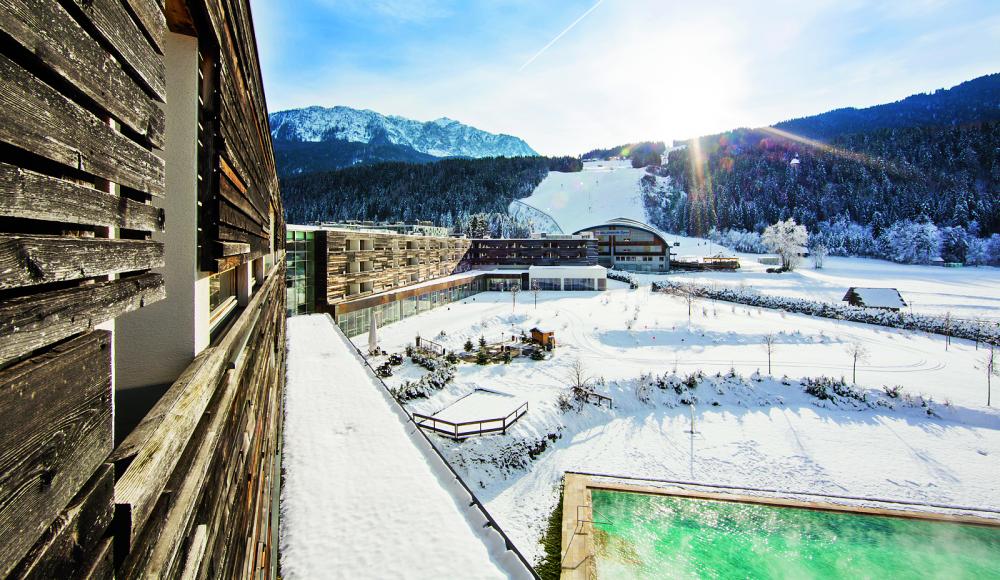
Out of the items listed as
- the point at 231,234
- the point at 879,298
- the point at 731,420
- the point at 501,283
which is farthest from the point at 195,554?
the point at 879,298

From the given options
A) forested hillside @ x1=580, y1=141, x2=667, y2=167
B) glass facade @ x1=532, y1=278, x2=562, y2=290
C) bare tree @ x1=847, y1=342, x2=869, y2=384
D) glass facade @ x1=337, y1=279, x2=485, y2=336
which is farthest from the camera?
forested hillside @ x1=580, y1=141, x2=667, y2=167

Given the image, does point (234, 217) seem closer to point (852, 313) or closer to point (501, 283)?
point (852, 313)

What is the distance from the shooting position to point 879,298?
36.0 metres

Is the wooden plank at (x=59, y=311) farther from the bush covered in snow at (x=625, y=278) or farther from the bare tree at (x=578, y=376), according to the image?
the bush covered in snow at (x=625, y=278)

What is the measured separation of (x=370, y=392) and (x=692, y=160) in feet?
418

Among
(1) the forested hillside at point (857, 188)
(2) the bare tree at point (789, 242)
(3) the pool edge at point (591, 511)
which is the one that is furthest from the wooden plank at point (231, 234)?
(1) the forested hillside at point (857, 188)

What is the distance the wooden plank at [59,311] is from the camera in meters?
0.72

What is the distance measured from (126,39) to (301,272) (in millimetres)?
21542

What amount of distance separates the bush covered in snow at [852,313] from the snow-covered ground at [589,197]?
53.3 m

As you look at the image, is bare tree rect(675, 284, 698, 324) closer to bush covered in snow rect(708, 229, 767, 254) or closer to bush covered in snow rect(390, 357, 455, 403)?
bush covered in snow rect(390, 357, 455, 403)

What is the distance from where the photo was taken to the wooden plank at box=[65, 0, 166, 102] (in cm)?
105

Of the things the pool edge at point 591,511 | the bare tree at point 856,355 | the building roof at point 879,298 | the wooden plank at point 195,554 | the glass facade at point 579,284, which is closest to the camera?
the wooden plank at point 195,554

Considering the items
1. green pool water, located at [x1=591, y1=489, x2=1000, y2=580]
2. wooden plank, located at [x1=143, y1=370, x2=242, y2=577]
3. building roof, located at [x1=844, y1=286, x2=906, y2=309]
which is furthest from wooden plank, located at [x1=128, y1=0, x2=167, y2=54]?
building roof, located at [x1=844, y1=286, x2=906, y2=309]

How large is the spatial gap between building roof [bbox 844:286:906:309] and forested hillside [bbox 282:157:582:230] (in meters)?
60.7
